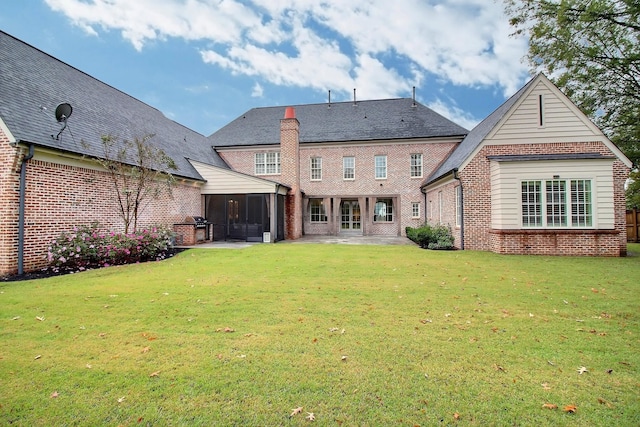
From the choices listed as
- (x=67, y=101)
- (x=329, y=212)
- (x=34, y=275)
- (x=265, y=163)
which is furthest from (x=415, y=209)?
(x=34, y=275)

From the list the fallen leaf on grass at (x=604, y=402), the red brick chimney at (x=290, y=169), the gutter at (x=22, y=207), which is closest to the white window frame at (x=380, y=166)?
the red brick chimney at (x=290, y=169)

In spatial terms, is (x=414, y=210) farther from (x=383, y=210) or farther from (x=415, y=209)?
(x=383, y=210)

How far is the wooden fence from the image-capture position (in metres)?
17.8

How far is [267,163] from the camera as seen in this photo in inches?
921

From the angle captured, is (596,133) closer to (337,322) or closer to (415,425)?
(337,322)

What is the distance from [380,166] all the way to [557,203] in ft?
38.3

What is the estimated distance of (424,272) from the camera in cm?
809

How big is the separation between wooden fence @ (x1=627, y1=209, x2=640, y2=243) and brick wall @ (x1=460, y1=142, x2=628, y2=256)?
341 inches

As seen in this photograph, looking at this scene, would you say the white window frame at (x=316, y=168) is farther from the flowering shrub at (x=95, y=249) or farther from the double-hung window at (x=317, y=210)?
the flowering shrub at (x=95, y=249)

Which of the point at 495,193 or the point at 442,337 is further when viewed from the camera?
the point at 495,193

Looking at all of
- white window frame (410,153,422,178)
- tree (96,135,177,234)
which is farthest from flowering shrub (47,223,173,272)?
white window frame (410,153,422,178)

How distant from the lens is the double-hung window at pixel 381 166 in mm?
22078

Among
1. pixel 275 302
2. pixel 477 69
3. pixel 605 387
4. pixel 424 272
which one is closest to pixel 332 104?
pixel 477 69

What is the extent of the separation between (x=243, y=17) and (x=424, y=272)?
13.4 meters
